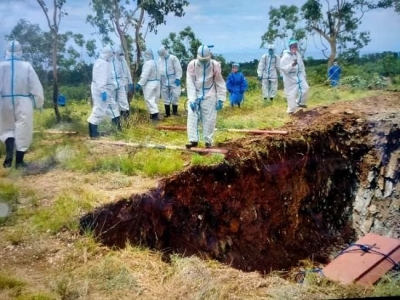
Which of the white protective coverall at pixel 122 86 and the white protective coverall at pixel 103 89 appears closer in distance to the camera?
the white protective coverall at pixel 103 89

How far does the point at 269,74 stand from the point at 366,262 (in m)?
2.63

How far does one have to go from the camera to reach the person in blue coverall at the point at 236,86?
4.16 metres

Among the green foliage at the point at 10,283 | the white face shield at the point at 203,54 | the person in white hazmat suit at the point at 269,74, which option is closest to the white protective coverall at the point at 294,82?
the person in white hazmat suit at the point at 269,74

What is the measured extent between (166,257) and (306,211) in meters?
1.80

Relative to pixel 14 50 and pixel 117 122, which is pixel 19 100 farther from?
pixel 117 122

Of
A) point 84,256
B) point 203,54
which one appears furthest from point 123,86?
point 84,256

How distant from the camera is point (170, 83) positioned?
16.6 ft

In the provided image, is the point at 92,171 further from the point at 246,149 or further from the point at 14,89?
the point at 246,149

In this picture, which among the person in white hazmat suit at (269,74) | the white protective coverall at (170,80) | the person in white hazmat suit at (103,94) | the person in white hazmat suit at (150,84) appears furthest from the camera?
the person in white hazmat suit at (150,84)

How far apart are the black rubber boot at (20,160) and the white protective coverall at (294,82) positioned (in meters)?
2.68

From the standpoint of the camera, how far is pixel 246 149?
12.9 ft

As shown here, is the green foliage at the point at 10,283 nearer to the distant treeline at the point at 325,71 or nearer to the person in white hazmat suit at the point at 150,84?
the distant treeline at the point at 325,71

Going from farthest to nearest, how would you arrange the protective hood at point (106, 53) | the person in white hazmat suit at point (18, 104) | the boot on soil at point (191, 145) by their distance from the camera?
the boot on soil at point (191, 145) → the protective hood at point (106, 53) → the person in white hazmat suit at point (18, 104)

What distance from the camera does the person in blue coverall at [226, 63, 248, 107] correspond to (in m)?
4.16
